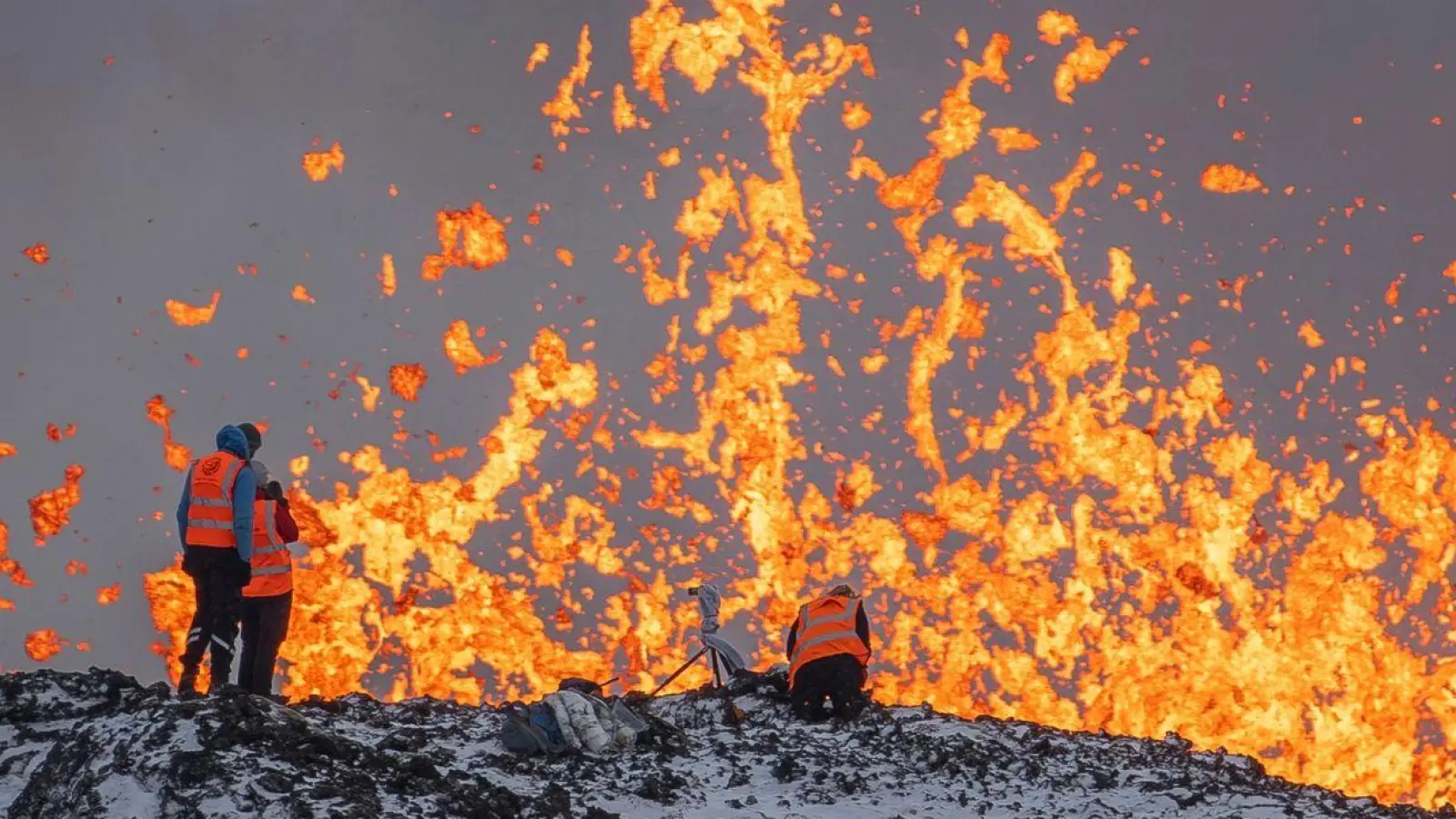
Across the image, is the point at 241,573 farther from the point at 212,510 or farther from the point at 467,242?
the point at 467,242

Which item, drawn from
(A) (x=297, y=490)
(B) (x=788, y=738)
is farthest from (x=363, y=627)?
(B) (x=788, y=738)

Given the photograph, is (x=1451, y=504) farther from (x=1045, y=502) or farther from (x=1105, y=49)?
(x=1105, y=49)

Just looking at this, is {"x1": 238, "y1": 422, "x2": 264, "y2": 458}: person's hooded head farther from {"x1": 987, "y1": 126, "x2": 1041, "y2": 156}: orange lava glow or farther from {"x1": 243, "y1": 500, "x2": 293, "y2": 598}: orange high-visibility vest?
{"x1": 987, "y1": 126, "x2": 1041, "y2": 156}: orange lava glow

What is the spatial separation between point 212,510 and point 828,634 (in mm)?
3588

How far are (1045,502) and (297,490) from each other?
291 inches

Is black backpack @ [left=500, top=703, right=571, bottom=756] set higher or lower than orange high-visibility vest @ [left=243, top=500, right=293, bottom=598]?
lower

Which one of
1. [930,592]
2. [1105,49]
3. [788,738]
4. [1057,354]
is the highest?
[1105,49]

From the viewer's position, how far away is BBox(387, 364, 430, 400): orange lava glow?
1324cm

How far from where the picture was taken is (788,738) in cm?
738

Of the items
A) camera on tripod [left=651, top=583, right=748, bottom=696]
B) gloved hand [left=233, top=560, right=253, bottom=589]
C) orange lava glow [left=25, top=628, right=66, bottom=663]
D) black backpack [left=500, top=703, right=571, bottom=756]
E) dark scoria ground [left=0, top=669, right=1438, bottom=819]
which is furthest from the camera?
orange lava glow [left=25, top=628, right=66, bottom=663]

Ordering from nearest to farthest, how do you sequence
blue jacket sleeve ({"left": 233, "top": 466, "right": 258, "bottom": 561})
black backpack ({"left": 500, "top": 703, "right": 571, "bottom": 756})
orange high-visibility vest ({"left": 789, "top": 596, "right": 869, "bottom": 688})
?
black backpack ({"left": 500, "top": 703, "right": 571, "bottom": 756}), blue jacket sleeve ({"left": 233, "top": 466, "right": 258, "bottom": 561}), orange high-visibility vest ({"left": 789, "top": 596, "right": 869, "bottom": 688})

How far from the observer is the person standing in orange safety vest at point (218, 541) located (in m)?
6.88

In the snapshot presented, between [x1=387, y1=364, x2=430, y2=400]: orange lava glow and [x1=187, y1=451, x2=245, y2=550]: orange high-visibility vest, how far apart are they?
6.36 meters

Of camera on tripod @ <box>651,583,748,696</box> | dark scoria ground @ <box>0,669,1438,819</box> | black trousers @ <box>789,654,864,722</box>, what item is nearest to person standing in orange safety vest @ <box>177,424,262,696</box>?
dark scoria ground @ <box>0,669,1438,819</box>
